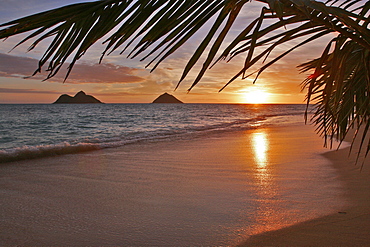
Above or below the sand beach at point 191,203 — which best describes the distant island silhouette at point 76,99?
above

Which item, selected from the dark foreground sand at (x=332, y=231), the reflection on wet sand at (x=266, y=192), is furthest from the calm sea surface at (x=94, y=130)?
the dark foreground sand at (x=332, y=231)

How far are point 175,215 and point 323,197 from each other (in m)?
1.78

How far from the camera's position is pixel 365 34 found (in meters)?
0.83

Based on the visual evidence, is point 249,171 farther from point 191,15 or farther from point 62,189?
point 191,15

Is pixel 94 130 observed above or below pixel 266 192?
below

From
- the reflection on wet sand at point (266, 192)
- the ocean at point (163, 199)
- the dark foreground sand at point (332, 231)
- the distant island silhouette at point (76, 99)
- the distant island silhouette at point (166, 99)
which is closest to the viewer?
the dark foreground sand at point (332, 231)

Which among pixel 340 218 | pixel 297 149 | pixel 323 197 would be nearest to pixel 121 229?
pixel 340 218

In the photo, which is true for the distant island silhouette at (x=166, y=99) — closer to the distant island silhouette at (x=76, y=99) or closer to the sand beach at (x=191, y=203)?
the distant island silhouette at (x=76, y=99)

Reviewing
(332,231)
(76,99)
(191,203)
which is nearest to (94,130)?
(191,203)

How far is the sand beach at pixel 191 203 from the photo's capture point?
2668mm

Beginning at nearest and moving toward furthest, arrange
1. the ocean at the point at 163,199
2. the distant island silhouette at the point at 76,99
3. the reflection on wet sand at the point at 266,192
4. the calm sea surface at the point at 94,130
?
the ocean at the point at 163,199 → the reflection on wet sand at the point at 266,192 → the calm sea surface at the point at 94,130 → the distant island silhouette at the point at 76,99

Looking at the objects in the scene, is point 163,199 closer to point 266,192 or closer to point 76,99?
point 266,192

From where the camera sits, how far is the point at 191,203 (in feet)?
11.6

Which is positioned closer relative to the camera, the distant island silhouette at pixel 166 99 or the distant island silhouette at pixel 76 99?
the distant island silhouette at pixel 76 99
